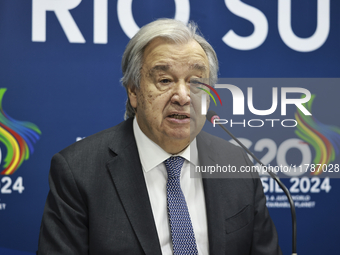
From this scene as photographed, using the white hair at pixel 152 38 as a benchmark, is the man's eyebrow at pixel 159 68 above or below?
below

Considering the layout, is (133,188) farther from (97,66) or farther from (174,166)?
(97,66)

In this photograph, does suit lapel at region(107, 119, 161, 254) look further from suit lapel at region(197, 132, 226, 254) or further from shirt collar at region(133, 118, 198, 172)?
suit lapel at region(197, 132, 226, 254)

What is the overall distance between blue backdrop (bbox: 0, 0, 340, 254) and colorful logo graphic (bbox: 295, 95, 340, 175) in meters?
0.50

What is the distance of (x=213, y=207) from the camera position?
139 cm

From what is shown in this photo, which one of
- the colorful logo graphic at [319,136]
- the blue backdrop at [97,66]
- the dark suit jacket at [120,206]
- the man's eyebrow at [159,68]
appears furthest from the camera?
the blue backdrop at [97,66]

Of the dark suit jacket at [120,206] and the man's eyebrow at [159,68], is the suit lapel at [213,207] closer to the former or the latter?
the dark suit jacket at [120,206]

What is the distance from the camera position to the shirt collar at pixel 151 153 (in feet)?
4.65

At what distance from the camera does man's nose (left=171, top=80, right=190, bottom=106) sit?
4.32ft

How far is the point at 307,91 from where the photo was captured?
1432mm

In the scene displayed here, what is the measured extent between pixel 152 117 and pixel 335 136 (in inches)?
41.4

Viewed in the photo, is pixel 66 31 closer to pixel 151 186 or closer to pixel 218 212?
pixel 151 186

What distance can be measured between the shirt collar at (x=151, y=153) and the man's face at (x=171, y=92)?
37mm

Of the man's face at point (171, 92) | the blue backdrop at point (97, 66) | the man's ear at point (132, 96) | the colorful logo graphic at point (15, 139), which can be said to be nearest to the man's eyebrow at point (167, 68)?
the man's face at point (171, 92)

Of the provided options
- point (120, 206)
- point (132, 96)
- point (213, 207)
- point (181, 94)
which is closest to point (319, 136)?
point (213, 207)
